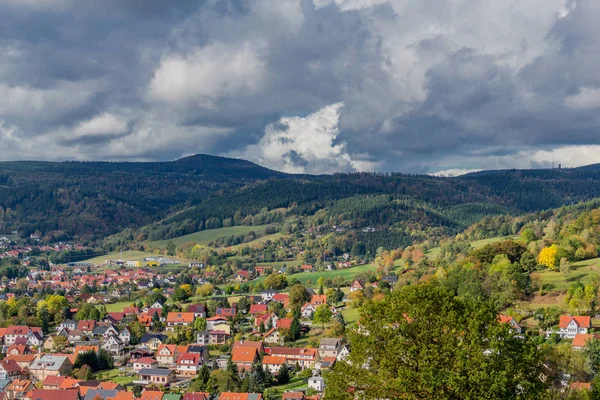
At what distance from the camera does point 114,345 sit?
211ft

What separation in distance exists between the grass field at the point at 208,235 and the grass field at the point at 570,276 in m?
117

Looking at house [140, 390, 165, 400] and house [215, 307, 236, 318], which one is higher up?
house [215, 307, 236, 318]

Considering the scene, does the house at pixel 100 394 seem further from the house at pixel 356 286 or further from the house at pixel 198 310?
the house at pixel 356 286

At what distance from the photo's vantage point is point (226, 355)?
59.7 meters

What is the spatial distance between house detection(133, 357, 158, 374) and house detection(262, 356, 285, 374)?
1074cm

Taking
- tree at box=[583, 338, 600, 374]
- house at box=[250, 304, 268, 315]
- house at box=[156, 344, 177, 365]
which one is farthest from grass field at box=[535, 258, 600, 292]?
house at box=[156, 344, 177, 365]

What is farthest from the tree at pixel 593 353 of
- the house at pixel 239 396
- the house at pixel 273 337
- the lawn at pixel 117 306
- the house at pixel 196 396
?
the lawn at pixel 117 306

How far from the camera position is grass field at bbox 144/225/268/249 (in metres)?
177

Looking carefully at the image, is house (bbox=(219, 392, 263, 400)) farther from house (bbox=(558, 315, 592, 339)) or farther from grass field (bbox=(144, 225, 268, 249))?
grass field (bbox=(144, 225, 268, 249))

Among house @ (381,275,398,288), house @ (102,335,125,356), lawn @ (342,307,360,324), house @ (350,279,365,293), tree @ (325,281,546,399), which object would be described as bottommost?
house @ (102,335,125,356)

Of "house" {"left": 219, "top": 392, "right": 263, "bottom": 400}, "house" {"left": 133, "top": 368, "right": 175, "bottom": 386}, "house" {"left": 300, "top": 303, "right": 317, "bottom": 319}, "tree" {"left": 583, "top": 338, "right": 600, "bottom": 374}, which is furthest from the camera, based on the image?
"house" {"left": 300, "top": 303, "right": 317, "bottom": 319}

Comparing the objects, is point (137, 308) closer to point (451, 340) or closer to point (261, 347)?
point (261, 347)

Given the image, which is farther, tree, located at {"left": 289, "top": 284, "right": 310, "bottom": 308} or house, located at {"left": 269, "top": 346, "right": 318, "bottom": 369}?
tree, located at {"left": 289, "top": 284, "right": 310, "bottom": 308}

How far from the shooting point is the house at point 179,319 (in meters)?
72.8
